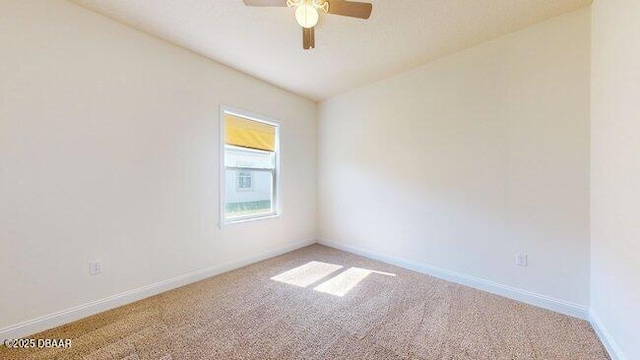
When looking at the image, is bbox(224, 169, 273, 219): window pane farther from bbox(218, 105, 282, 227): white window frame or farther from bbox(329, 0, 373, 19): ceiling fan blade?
bbox(329, 0, 373, 19): ceiling fan blade

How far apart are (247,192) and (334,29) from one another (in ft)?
7.69

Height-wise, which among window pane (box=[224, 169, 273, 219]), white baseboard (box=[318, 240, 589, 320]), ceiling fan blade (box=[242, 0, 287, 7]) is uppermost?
ceiling fan blade (box=[242, 0, 287, 7])

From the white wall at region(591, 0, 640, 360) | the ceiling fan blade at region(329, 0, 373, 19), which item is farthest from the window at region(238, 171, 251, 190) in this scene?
the white wall at region(591, 0, 640, 360)

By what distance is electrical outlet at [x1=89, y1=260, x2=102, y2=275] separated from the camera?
2166 millimetres

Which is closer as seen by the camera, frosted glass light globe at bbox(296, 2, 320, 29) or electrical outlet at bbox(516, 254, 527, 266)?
frosted glass light globe at bbox(296, 2, 320, 29)

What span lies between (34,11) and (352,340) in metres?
3.49

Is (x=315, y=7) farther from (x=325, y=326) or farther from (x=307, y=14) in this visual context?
(x=325, y=326)

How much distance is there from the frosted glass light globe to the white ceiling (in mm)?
470

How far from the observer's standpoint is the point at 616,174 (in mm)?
1644

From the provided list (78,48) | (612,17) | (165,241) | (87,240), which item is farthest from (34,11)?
(612,17)

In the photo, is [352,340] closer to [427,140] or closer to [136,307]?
[136,307]

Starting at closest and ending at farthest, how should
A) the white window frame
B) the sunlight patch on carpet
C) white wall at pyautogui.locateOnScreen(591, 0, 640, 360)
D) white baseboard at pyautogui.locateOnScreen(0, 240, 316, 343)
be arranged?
white wall at pyautogui.locateOnScreen(591, 0, 640, 360) → white baseboard at pyautogui.locateOnScreen(0, 240, 316, 343) → the sunlight patch on carpet → the white window frame

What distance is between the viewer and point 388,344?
1.79 meters

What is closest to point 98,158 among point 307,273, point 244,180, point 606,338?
point 244,180
